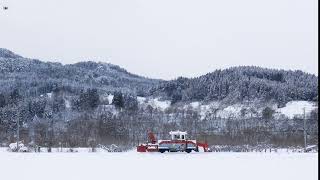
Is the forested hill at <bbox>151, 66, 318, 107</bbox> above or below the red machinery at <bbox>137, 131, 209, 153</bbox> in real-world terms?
above

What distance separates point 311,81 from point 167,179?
144m

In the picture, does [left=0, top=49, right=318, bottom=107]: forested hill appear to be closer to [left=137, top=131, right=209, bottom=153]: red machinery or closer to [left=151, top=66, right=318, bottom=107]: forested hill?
[left=151, top=66, right=318, bottom=107]: forested hill

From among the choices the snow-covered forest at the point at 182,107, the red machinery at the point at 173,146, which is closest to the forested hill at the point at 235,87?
the snow-covered forest at the point at 182,107

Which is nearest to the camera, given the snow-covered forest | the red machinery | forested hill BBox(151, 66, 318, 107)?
the red machinery

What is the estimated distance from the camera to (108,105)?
144 meters

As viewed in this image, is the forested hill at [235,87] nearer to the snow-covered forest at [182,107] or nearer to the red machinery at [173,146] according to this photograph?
the snow-covered forest at [182,107]

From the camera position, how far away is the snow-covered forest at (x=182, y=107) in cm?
9050

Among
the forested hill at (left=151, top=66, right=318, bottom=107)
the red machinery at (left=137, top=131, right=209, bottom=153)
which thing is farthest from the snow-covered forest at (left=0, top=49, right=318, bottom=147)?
the red machinery at (left=137, top=131, right=209, bottom=153)

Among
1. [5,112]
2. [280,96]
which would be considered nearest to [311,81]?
[280,96]

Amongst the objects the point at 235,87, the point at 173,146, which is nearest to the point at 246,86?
→ the point at 235,87

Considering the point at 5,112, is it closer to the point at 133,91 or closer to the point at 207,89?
the point at 207,89

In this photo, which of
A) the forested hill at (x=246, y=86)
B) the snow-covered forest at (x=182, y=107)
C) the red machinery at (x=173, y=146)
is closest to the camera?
the red machinery at (x=173, y=146)

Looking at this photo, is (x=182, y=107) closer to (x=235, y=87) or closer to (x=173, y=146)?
(x=235, y=87)

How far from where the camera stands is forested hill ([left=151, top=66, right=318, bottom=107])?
155 meters
